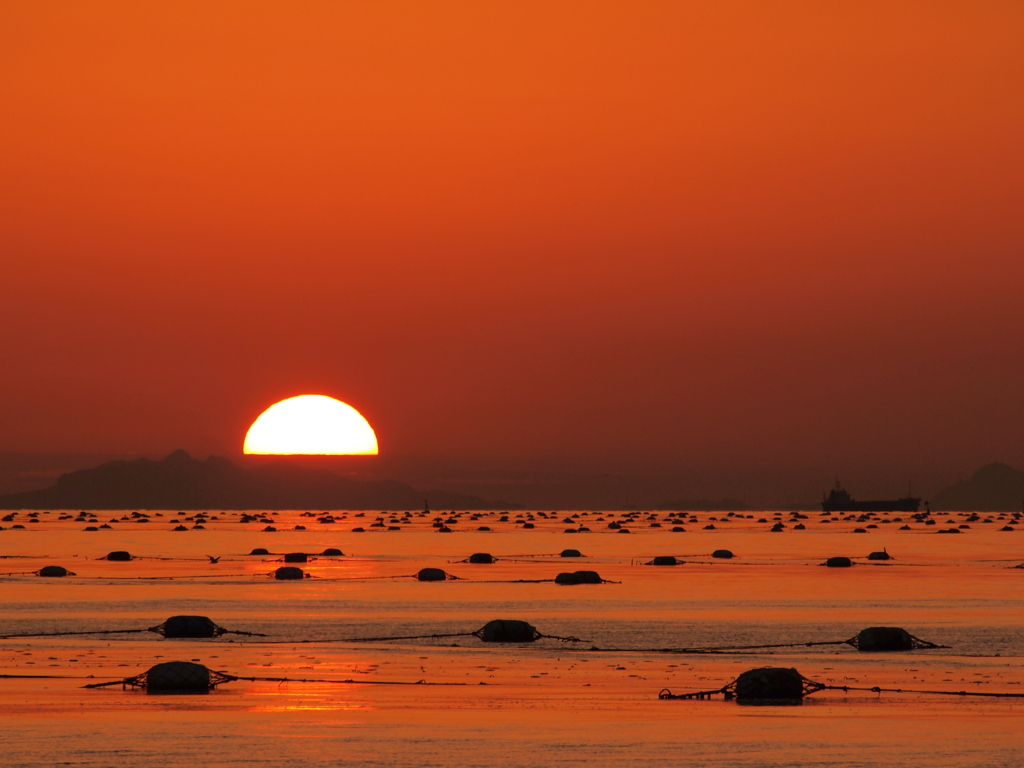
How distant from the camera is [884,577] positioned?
8544 cm

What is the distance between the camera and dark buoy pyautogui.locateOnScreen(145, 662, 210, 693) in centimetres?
3238

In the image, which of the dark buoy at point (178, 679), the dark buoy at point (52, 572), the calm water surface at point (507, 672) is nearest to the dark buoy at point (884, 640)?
the calm water surface at point (507, 672)

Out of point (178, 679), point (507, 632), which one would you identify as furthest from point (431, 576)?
point (178, 679)

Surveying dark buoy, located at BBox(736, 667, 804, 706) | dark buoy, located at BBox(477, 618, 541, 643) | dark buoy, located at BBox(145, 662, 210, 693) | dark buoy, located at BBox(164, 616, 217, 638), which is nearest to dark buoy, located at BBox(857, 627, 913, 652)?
dark buoy, located at BBox(477, 618, 541, 643)

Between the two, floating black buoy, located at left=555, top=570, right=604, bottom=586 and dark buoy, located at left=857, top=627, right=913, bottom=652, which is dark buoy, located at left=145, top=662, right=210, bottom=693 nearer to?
dark buoy, located at left=857, top=627, right=913, bottom=652

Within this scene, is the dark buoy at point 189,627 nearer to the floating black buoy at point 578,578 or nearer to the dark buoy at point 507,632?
the dark buoy at point 507,632

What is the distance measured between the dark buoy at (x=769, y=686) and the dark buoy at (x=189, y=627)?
20.4m

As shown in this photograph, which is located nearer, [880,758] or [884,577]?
[880,758]

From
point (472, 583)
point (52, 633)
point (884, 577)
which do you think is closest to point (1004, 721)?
point (52, 633)

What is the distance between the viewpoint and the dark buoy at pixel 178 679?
32.4m

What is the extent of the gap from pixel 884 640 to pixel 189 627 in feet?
69.8

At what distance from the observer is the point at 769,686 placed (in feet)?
104

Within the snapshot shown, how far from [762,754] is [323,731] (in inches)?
307

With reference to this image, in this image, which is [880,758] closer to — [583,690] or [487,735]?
[487,735]
